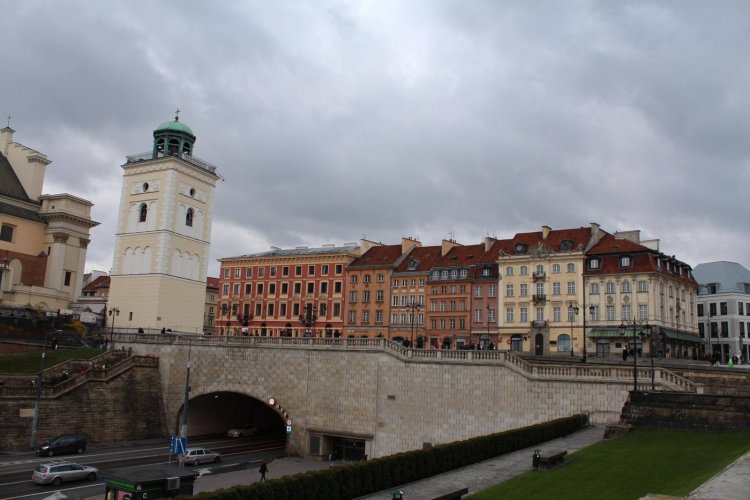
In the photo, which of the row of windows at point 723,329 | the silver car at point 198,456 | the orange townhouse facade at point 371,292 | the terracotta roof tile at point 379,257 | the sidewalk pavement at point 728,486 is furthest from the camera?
the row of windows at point 723,329

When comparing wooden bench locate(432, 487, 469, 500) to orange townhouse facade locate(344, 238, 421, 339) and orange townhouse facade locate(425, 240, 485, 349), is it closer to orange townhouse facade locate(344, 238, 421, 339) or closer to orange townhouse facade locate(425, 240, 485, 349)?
orange townhouse facade locate(425, 240, 485, 349)

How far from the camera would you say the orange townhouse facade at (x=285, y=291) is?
85.6 meters

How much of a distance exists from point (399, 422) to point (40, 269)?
151 feet

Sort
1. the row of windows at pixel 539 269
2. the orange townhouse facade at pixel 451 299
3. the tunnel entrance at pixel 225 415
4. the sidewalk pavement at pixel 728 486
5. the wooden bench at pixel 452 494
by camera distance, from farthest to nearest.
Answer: the orange townhouse facade at pixel 451 299 < the row of windows at pixel 539 269 < the tunnel entrance at pixel 225 415 < the wooden bench at pixel 452 494 < the sidewalk pavement at pixel 728 486

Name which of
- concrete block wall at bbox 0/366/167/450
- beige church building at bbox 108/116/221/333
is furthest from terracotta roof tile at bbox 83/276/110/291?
concrete block wall at bbox 0/366/167/450

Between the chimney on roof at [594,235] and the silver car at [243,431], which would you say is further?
the chimney on roof at [594,235]

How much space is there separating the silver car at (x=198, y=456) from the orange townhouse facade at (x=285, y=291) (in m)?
38.0

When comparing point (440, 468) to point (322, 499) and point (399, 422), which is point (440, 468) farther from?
point (399, 422)

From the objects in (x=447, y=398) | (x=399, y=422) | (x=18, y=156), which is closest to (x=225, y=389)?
(x=399, y=422)

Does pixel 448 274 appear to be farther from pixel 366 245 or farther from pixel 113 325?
pixel 113 325

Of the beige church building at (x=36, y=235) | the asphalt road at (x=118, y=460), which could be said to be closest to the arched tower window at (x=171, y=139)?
the beige church building at (x=36, y=235)

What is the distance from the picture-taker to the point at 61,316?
62281 mm

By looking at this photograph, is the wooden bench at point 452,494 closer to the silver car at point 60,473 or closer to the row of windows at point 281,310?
the silver car at point 60,473

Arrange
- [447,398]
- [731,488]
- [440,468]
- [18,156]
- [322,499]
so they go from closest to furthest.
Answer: [731,488] < [322,499] < [440,468] < [447,398] < [18,156]
